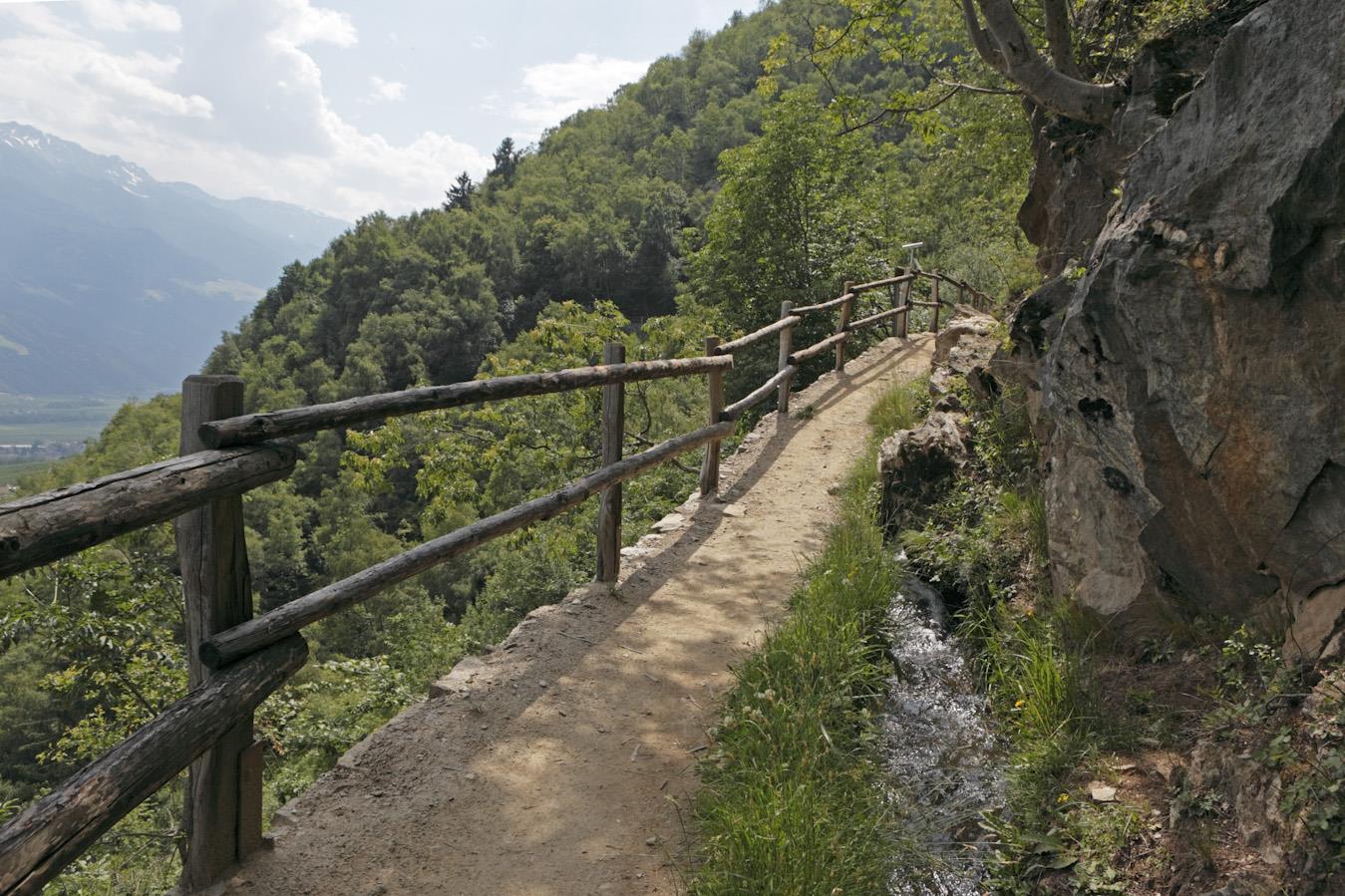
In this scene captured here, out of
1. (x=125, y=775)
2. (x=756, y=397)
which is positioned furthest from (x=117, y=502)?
(x=756, y=397)

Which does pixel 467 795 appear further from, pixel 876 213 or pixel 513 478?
pixel 513 478

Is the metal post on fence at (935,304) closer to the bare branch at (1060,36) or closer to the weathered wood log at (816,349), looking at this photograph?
the weathered wood log at (816,349)

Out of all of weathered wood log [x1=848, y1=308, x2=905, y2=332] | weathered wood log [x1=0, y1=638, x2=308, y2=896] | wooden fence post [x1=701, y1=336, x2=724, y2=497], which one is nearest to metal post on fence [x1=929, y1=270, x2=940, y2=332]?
weathered wood log [x1=848, y1=308, x2=905, y2=332]

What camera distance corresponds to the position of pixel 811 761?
113 inches

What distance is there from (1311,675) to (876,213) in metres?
19.1

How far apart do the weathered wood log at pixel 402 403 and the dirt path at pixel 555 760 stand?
1.38 metres

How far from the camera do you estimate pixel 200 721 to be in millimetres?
2145

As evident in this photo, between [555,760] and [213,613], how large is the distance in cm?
159

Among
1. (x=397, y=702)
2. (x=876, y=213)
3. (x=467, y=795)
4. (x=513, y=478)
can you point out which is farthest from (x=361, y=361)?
(x=467, y=795)

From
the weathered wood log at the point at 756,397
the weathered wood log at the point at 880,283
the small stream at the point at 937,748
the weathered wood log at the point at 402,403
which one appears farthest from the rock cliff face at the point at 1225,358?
the weathered wood log at the point at 880,283

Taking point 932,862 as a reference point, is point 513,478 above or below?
below

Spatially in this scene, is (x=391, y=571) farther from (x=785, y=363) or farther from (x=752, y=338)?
(x=785, y=363)

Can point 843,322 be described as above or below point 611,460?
above

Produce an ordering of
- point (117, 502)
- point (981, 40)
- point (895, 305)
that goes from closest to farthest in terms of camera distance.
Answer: point (117, 502)
point (981, 40)
point (895, 305)
